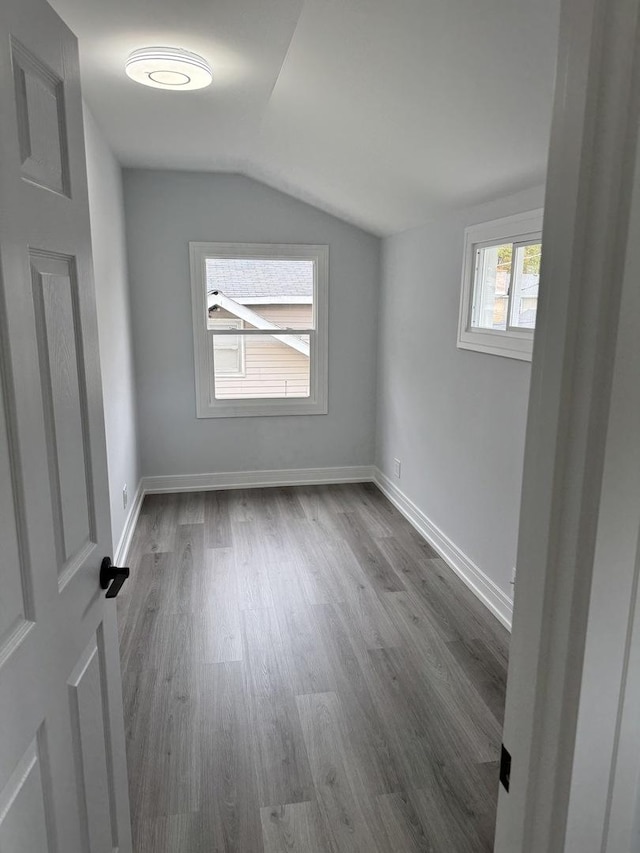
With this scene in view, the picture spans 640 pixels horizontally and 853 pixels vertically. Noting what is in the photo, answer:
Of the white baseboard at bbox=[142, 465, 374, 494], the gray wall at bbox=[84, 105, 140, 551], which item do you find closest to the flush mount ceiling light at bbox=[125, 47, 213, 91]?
the gray wall at bbox=[84, 105, 140, 551]

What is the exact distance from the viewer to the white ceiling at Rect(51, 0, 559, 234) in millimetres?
1771

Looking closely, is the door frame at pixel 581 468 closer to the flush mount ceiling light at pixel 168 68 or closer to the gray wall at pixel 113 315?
the flush mount ceiling light at pixel 168 68

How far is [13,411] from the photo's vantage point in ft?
2.90

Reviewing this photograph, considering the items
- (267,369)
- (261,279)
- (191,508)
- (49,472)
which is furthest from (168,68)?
(191,508)

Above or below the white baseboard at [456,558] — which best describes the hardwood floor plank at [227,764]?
below

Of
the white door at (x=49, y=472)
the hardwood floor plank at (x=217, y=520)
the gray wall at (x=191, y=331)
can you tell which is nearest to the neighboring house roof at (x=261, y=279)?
the gray wall at (x=191, y=331)

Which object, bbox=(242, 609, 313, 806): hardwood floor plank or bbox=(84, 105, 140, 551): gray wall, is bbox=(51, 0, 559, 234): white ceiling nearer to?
bbox=(84, 105, 140, 551): gray wall

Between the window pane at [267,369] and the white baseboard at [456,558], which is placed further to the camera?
the window pane at [267,369]

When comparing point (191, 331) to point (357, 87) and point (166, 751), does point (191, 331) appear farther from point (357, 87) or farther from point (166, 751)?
point (166, 751)

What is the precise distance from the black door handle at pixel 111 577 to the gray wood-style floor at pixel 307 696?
35.6 inches

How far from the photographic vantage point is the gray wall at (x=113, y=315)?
3.07 m

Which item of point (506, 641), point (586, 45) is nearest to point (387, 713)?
point (506, 641)

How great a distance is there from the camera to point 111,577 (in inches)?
53.1

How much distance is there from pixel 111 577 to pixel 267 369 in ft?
11.8
